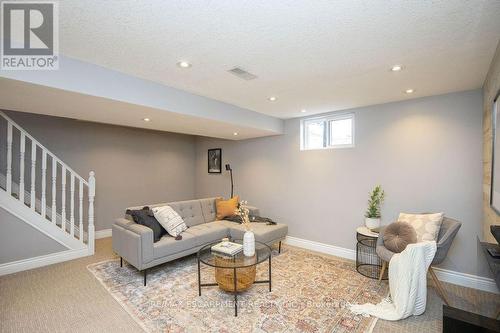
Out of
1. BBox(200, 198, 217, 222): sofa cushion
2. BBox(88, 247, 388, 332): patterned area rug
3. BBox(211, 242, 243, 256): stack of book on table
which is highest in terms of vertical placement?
BBox(200, 198, 217, 222): sofa cushion

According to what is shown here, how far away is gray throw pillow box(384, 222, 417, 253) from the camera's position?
2594mm

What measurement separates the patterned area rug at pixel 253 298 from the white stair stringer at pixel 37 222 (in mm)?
584

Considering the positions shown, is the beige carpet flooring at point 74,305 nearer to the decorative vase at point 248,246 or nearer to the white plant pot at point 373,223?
the white plant pot at point 373,223

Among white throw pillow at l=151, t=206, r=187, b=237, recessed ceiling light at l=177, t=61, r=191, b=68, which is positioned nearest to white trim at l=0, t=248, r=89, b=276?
white throw pillow at l=151, t=206, r=187, b=237

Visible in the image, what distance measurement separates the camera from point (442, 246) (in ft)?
8.02

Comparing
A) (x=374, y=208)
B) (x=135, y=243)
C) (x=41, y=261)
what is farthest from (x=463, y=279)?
(x=41, y=261)

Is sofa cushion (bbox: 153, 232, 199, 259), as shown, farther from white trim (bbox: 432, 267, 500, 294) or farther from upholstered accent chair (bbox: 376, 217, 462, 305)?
white trim (bbox: 432, 267, 500, 294)

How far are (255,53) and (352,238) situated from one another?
3.10 metres

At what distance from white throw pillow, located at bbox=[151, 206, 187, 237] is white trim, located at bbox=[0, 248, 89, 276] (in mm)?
1436

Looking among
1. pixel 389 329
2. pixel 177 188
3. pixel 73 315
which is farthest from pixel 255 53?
pixel 177 188

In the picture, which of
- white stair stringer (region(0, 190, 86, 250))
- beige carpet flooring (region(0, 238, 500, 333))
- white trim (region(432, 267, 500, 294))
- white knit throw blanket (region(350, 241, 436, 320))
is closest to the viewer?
beige carpet flooring (region(0, 238, 500, 333))

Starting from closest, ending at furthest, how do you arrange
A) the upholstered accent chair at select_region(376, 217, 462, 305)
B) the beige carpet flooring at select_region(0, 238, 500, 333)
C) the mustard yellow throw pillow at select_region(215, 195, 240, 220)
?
the beige carpet flooring at select_region(0, 238, 500, 333), the upholstered accent chair at select_region(376, 217, 462, 305), the mustard yellow throw pillow at select_region(215, 195, 240, 220)

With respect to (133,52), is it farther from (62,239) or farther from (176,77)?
(62,239)

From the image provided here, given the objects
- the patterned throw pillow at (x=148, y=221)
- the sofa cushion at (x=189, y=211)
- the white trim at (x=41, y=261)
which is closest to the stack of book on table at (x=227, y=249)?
the patterned throw pillow at (x=148, y=221)
